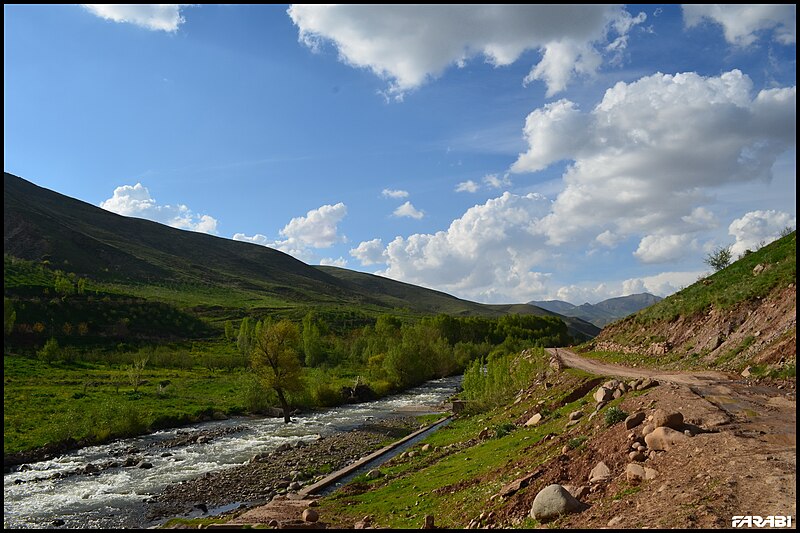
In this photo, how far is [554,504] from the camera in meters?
13.5

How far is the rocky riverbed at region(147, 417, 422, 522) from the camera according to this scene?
29.5 meters

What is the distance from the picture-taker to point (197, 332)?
158250 millimetres

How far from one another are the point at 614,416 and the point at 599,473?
16.1 ft

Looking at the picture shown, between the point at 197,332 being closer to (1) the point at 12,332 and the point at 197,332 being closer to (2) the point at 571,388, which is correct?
(1) the point at 12,332

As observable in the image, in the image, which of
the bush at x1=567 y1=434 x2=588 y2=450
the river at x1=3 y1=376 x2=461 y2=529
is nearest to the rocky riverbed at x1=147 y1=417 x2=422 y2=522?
the river at x1=3 y1=376 x2=461 y2=529

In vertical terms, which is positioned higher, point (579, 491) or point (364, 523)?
point (579, 491)

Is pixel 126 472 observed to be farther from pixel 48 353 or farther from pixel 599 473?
pixel 48 353

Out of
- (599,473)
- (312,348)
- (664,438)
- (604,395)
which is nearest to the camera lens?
(599,473)

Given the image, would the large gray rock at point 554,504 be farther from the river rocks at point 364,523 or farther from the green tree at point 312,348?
the green tree at point 312,348

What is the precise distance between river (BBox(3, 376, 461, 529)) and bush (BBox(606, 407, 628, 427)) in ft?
81.2

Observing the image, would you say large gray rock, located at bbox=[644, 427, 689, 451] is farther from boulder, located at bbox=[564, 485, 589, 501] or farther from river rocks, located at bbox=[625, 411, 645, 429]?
boulder, located at bbox=[564, 485, 589, 501]

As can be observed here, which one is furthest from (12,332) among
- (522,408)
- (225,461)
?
(522,408)

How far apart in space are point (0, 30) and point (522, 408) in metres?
37.8

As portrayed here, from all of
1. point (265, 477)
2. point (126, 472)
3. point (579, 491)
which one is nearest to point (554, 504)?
point (579, 491)
